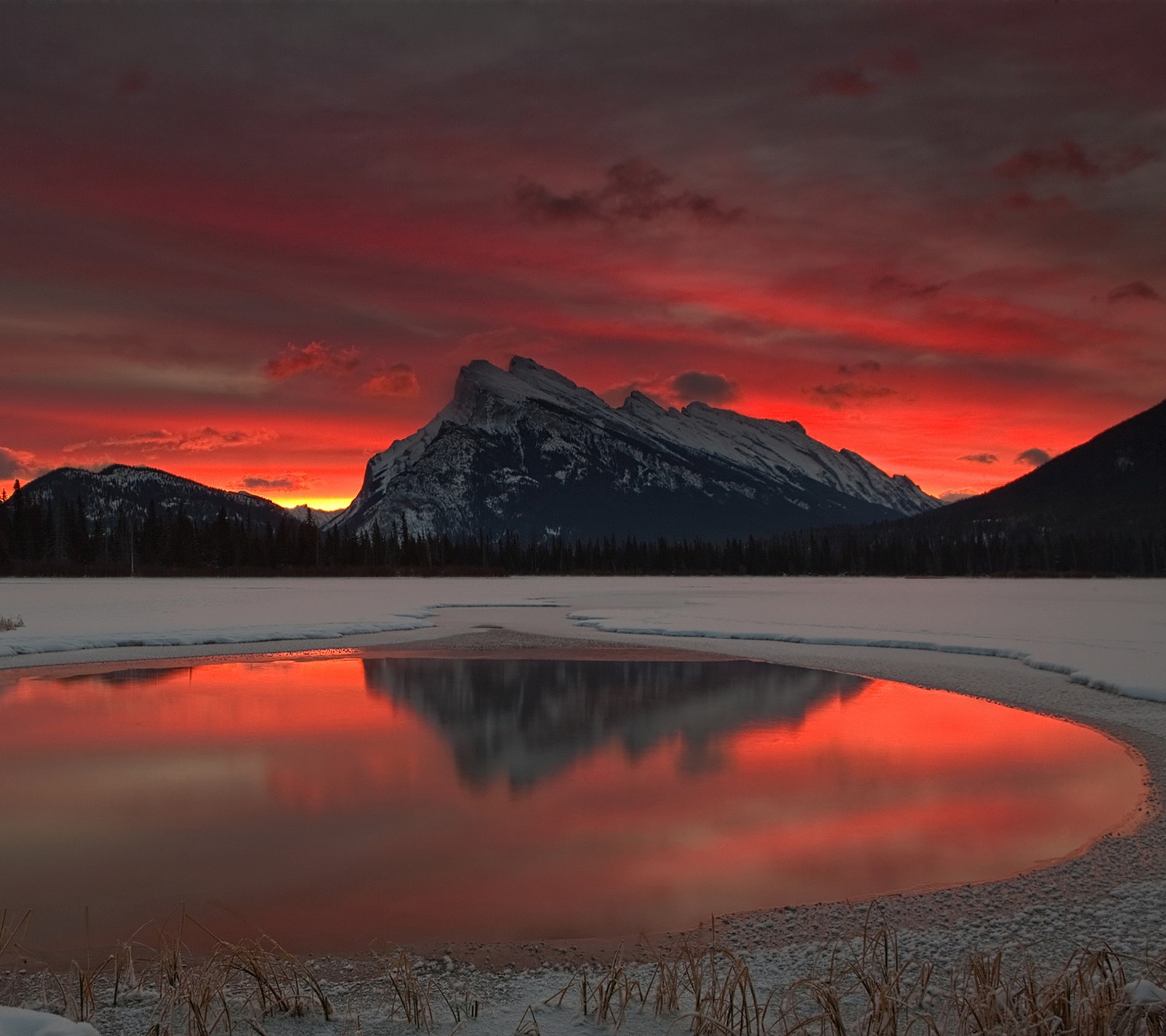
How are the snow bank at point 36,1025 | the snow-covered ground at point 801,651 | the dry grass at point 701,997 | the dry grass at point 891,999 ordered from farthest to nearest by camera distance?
the snow-covered ground at point 801,651
the dry grass at point 701,997
the dry grass at point 891,999
the snow bank at point 36,1025

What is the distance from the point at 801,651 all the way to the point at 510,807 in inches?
849

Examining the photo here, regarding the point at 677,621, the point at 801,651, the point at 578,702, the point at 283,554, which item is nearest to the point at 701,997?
the point at 578,702

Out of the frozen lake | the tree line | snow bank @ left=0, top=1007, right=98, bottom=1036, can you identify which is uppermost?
the tree line

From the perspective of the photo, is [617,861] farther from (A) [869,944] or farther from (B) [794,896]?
(A) [869,944]

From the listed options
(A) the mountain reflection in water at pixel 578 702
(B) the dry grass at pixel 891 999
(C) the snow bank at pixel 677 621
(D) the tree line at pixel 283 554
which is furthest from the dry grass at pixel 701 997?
(D) the tree line at pixel 283 554

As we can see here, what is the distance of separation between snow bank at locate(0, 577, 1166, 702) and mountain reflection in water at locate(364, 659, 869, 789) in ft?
26.5

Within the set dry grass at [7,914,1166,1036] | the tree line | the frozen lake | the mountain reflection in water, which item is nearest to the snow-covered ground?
dry grass at [7,914,1166,1036]

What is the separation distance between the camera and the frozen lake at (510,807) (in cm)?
911

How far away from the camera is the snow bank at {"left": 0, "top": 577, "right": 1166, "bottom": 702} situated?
98.9ft

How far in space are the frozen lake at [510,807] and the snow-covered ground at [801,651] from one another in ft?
2.62

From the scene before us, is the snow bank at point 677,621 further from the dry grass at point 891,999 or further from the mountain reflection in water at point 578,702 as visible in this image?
the dry grass at point 891,999

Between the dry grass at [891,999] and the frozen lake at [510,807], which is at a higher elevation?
the dry grass at [891,999]

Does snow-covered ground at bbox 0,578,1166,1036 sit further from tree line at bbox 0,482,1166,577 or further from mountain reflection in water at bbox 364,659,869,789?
tree line at bbox 0,482,1166,577

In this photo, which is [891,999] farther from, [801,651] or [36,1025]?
[801,651]
